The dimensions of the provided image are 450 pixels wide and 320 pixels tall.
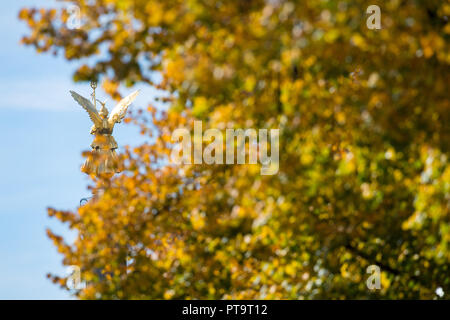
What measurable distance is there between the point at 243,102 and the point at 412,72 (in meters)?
1.94

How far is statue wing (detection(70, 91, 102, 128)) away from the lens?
25.2m

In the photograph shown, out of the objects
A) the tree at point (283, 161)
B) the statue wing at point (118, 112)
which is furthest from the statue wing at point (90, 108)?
the tree at point (283, 161)

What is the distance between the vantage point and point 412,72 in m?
7.53

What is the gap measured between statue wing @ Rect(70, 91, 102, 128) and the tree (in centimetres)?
1307

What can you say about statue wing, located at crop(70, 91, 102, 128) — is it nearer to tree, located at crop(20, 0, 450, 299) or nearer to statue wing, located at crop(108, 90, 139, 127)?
statue wing, located at crop(108, 90, 139, 127)

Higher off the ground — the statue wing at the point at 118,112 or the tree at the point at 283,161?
the statue wing at the point at 118,112

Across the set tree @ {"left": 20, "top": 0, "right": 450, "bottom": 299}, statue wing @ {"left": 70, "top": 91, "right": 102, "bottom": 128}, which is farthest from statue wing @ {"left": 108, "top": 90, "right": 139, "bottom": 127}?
tree @ {"left": 20, "top": 0, "right": 450, "bottom": 299}

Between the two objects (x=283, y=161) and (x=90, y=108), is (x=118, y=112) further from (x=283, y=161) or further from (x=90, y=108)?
(x=283, y=161)

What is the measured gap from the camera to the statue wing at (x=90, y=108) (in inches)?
992

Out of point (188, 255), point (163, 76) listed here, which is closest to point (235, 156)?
point (188, 255)

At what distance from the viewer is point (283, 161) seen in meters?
8.39

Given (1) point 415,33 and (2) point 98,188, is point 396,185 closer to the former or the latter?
(1) point 415,33

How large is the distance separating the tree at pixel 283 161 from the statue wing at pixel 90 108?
42.9 ft

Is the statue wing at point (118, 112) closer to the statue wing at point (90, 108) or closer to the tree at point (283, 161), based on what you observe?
the statue wing at point (90, 108)
